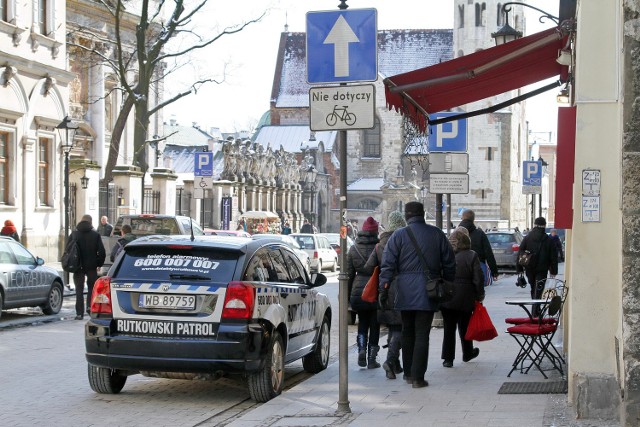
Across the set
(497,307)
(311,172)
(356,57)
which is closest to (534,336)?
(356,57)

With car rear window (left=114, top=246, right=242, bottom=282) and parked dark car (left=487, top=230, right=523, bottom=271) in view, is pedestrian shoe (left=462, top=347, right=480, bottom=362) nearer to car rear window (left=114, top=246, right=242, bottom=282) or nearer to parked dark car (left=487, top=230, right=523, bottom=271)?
car rear window (left=114, top=246, right=242, bottom=282)

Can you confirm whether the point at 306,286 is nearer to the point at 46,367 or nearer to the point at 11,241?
the point at 46,367

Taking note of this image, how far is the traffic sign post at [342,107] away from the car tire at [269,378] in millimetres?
2381

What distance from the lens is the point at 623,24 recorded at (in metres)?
7.70

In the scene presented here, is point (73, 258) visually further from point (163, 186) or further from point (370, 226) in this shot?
point (163, 186)

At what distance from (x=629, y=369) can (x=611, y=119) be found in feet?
7.69

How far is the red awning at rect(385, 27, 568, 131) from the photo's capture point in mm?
10977

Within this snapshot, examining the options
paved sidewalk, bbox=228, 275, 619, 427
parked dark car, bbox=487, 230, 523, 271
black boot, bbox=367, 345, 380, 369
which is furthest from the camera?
parked dark car, bbox=487, 230, 523, 271

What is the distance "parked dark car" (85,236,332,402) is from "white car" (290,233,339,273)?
2894cm

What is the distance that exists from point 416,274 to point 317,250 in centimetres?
3030

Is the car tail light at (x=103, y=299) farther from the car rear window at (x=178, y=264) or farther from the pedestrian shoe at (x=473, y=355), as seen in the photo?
the pedestrian shoe at (x=473, y=355)

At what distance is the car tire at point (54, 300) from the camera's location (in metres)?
21.4

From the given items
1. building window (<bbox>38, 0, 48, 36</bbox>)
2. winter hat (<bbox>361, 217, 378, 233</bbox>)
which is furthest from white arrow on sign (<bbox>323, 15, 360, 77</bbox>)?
building window (<bbox>38, 0, 48, 36</bbox>)

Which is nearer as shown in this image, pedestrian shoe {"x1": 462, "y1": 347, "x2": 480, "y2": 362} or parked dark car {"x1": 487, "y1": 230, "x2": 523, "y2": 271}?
pedestrian shoe {"x1": 462, "y1": 347, "x2": 480, "y2": 362}
